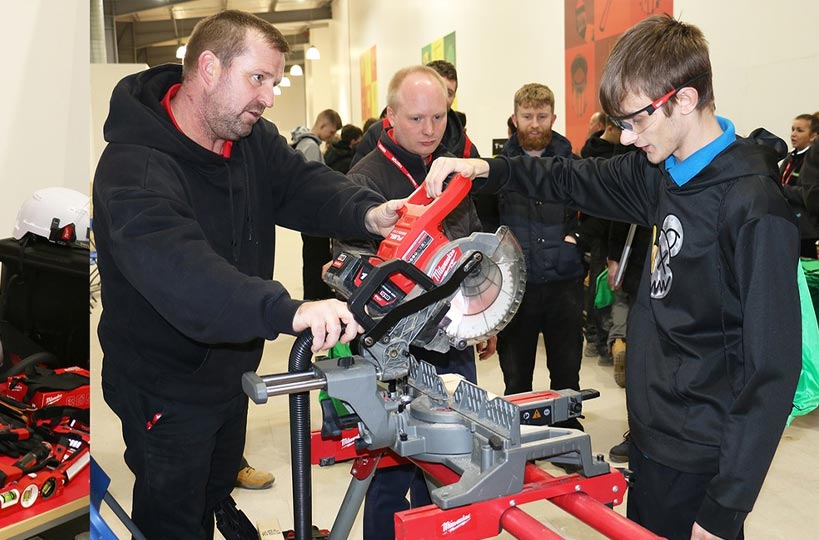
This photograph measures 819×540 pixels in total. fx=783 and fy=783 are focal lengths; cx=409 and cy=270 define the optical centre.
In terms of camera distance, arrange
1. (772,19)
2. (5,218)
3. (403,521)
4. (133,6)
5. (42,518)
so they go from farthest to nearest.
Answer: (133,6), (772,19), (42,518), (5,218), (403,521)

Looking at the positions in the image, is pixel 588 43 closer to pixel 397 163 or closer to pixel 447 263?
pixel 397 163

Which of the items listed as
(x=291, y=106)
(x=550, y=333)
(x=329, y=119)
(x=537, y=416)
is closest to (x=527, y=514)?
(x=537, y=416)

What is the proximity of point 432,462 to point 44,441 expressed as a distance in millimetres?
1132

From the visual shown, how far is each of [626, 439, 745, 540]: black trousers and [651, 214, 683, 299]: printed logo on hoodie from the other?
35 cm

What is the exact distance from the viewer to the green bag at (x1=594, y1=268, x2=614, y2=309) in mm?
4719

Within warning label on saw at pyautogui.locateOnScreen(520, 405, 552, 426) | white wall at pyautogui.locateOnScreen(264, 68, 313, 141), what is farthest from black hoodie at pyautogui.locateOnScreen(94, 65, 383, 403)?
white wall at pyautogui.locateOnScreen(264, 68, 313, 141)

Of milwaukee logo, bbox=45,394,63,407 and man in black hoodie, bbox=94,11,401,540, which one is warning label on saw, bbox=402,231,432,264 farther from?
milwaukee logo, bbox=45,394,63,407

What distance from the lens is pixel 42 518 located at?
5.87 feet

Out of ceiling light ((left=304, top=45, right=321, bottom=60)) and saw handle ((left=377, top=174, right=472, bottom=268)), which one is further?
ceiling light ((left=304, top=45, right=321, bottom=60))

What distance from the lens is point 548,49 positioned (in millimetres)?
6031

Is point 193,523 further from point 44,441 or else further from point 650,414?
point 650,414

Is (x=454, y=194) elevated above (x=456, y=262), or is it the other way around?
(x=454, y=194)

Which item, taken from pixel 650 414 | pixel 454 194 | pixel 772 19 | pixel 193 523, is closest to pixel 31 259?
pixel 193 523

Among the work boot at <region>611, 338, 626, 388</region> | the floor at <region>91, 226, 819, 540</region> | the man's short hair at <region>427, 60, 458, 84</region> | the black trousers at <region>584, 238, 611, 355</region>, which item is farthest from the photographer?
the black trousers at <region>584, 238, 611, 355</region>
